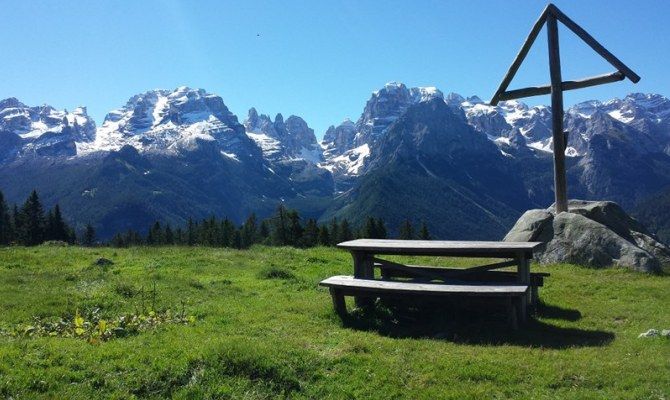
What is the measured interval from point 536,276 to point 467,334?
4.29 m

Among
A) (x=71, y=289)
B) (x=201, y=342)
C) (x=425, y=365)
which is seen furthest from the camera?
(x=71, y=289)

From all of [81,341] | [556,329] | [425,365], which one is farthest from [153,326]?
[556,329]

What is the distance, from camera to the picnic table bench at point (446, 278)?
1516 centimetres

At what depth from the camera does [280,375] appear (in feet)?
36.8

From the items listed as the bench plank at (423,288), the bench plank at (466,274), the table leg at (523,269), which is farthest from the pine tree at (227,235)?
the table leg at (523,269)

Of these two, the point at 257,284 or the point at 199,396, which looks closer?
the point at 199,396

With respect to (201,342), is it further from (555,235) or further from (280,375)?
(555,235)

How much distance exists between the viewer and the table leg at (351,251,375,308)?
1781 cm

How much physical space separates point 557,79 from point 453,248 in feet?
44.4

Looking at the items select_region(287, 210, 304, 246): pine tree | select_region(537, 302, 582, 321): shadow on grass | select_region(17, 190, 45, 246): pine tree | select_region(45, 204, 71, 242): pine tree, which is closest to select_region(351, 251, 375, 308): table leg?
select_region(537, 302, 582, 321): shadow on grass

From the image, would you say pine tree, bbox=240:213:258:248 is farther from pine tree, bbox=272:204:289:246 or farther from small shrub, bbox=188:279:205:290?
small shrub, bbox=188:279:205:290

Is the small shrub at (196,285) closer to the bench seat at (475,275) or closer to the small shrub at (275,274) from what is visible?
the small shrub at (275,274)

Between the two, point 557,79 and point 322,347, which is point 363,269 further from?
point 557,79

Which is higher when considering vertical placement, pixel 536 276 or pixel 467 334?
pixel 536 276
